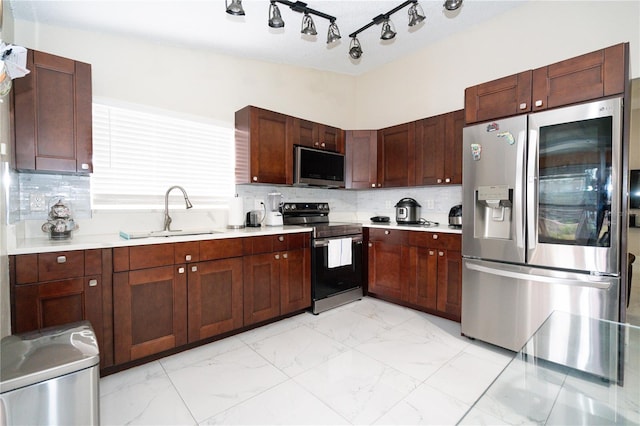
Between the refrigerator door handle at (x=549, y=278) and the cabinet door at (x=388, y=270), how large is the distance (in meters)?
0.82

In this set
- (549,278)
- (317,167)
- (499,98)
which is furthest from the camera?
(317,167)

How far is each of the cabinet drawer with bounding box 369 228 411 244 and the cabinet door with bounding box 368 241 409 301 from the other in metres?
0.05

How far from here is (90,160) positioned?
6.89ft

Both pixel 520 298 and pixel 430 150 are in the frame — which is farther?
pixel 430 150

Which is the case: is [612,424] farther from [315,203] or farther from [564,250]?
[315,203]

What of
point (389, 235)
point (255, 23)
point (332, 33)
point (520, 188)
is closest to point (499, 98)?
point (520, 188)

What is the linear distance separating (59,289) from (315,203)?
8.50 ft

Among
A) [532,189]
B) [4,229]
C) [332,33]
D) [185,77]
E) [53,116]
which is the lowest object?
[4,229]

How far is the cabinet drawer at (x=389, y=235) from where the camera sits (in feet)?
10.6

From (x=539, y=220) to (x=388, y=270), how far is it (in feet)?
5.35

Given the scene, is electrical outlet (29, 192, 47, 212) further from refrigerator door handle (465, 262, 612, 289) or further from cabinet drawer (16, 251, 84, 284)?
refrigerator door handle (465, 262, 612, 289)

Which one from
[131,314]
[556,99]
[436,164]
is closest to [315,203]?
[436,164]

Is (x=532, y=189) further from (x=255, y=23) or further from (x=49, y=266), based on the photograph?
(x=49, y=266)

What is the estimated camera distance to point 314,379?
1.96 meters
